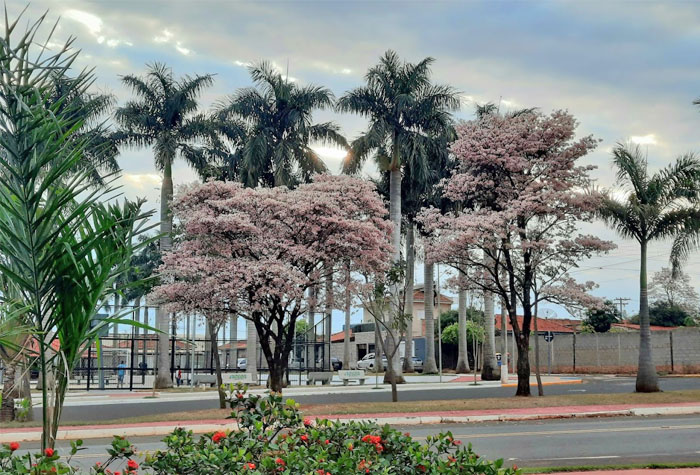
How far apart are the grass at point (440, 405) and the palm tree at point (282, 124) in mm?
17287

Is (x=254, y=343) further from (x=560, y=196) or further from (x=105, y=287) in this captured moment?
(x=105, y=287)

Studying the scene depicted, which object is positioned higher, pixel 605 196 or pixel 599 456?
pixel 605 196

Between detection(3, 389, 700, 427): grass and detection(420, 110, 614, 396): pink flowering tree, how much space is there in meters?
2.50

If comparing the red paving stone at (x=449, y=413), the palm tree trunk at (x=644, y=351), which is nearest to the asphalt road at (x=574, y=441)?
the red paving stone at (x=449, y=413)

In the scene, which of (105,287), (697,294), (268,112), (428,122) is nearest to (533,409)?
(105,287)

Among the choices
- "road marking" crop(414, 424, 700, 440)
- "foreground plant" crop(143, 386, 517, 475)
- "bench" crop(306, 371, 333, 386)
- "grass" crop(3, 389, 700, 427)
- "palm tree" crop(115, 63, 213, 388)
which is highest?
"palm tree" crop(115, 63, 213, 388)

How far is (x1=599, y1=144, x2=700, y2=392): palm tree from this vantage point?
25.8 m

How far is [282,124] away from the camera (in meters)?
37.3

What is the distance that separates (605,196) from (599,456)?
15816 mm

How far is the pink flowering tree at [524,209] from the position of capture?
24.6m

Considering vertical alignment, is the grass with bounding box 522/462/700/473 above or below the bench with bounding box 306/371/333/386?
above

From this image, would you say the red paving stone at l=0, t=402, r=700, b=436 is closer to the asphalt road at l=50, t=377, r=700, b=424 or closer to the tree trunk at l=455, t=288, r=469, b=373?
the asphalt road at l=50, t=377, r=700, b=424

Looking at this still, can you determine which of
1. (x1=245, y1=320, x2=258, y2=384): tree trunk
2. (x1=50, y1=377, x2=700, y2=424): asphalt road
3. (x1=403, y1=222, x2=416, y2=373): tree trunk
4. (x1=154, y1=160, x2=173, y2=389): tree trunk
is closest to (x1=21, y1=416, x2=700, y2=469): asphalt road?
(x1=50, y1=377, x2=700, y2=424): asphalt road

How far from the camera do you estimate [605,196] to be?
25.9m
